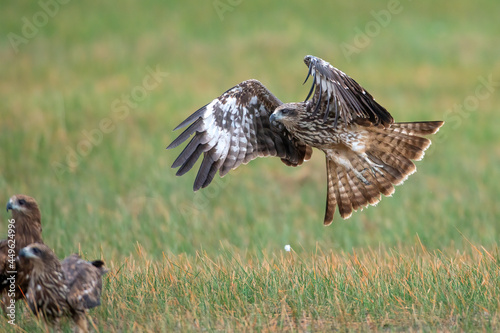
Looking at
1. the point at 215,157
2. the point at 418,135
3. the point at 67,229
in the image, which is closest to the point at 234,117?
the point at 215,157

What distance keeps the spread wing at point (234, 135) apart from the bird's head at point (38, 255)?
1.77m

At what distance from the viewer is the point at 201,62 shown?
20328 mm

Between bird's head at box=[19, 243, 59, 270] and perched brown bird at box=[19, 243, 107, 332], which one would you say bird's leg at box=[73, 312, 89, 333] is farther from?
bird's head at box=[19, 243, 59, 270]

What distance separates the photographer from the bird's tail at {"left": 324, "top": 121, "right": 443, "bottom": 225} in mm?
7562

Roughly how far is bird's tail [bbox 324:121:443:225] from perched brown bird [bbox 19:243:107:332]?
3149 millimetres

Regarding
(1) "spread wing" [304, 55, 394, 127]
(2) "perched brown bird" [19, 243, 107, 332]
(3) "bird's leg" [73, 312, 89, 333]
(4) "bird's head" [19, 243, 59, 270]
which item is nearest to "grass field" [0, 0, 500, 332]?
(3) "bird's leg" [73, 312, 89, 333]

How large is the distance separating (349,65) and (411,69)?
65.1 inches

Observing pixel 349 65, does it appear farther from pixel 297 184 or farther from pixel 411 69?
pixel 297 184

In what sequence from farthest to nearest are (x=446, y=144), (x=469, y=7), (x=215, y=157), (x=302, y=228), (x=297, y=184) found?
1. (x=469, y=7)
2. (x=446, y=144)
3. (x=297, y=184)
4. (x=302, y=228)
5. (x=215, y=157)

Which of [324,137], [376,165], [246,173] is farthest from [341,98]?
[246,173]

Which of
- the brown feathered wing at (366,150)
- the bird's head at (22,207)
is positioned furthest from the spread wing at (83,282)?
the brown feathered wing at (366,150)

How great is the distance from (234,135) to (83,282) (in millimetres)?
2699

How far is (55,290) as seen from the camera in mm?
5465

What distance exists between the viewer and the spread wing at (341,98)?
6.73m
